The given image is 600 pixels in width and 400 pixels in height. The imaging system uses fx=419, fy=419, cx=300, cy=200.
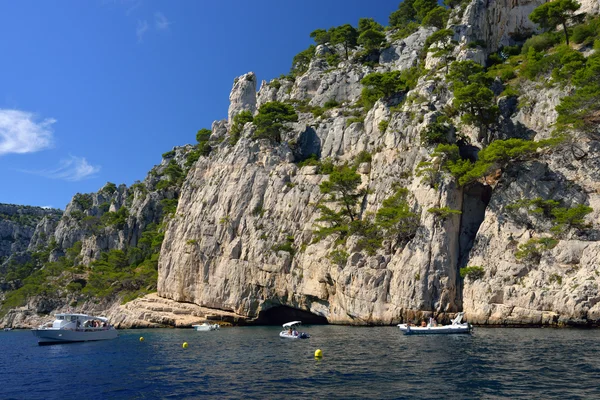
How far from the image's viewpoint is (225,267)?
245 ft

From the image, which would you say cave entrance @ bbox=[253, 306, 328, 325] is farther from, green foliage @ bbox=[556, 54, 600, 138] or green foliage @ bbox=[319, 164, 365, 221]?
green foliage @ bbox=[556, 54, 600, 138]

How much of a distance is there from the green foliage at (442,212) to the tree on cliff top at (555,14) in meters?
45.6

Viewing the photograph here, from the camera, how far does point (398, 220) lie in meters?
57.2

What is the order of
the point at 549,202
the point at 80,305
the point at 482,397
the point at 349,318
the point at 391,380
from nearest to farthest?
1. the point at 482,397
2. the point at 391,380
3. the point at 549,202
4. the point at 349,318
5. the point at 80,305

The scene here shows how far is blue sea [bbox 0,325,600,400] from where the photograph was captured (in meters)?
20.4

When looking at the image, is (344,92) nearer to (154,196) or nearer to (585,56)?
(585,56)

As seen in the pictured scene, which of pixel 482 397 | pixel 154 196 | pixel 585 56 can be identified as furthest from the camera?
pixel 154 196

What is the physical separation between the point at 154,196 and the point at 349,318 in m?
81.8

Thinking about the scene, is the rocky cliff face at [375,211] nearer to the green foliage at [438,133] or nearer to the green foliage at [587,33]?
the green foliage at [438,133]

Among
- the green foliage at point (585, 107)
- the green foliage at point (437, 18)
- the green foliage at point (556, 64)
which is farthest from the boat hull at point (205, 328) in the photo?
the green foliage at point (437, 18)

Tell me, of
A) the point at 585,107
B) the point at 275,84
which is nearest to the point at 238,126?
the point at 275,84

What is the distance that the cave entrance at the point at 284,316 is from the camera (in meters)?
73.2

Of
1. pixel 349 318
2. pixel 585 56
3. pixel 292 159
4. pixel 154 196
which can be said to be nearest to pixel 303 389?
pixel 349 318

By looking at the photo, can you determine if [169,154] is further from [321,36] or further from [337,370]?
[337,370]
